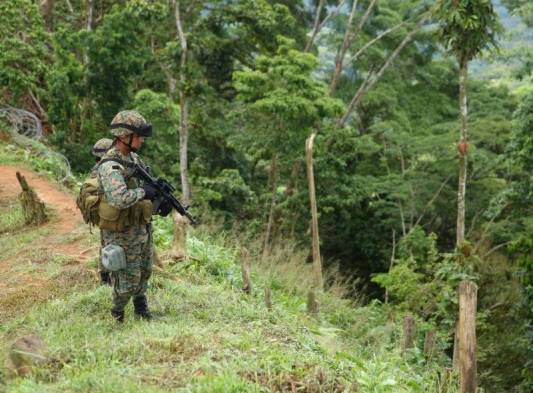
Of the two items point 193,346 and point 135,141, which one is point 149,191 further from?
point 193,346

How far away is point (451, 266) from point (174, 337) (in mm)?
10081

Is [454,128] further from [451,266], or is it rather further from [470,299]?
[470,299]

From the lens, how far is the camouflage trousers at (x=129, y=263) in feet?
19.3

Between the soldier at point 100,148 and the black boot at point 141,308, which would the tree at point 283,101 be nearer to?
the soldier at point 100,148

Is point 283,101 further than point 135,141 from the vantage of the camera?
Yes

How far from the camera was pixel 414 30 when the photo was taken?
72.2 ft

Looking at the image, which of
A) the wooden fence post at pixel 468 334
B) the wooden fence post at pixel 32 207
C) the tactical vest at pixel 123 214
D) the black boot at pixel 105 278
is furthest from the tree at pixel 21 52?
the wooden fence post at pixel 468 334

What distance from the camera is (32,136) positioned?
18703 mm

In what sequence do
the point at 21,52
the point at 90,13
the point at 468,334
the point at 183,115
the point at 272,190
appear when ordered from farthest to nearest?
the point at 90,13, the point at 272,190, the point at 21,52, the point at 183,115, the point at 468,334

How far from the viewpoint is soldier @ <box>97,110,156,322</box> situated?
5.54 meters

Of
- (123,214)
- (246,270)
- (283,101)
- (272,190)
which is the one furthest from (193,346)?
(272,190)

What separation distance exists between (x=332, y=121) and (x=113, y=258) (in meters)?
16.8

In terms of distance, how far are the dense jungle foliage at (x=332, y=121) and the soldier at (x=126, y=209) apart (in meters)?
8.56

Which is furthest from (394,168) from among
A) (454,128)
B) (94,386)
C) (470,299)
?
(94,386)
